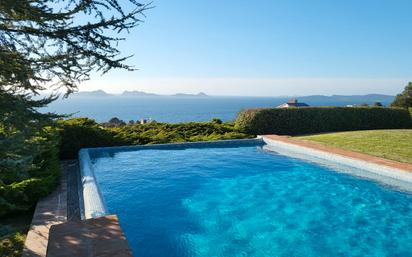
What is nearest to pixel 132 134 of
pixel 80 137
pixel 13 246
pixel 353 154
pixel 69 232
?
pixel 80 137

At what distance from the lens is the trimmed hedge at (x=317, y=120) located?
833 inches

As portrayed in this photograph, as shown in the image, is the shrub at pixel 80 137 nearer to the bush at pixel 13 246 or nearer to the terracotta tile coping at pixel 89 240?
the bush at pixel 13 246

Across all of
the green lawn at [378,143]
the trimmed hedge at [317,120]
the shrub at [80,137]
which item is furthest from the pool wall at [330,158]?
the shrub at [80,137]

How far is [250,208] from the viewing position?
380 inches

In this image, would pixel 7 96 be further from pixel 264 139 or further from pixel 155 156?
pixel 264 139

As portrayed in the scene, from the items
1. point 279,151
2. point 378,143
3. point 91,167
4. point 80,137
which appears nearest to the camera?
point 91,167

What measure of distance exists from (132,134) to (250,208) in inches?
388

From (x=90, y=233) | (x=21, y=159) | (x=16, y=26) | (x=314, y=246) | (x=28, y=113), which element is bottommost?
(x=314, y=246)

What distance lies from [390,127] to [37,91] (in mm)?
22702

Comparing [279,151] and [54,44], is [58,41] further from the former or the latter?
[279,151]

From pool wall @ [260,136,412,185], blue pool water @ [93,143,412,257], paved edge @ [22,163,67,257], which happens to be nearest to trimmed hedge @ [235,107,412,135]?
pool wall @ [260,136,412,185]

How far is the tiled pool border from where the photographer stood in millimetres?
8164

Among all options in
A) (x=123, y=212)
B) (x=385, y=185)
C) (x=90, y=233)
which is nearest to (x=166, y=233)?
(x=123, y=212)

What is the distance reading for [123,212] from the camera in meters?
9.16
